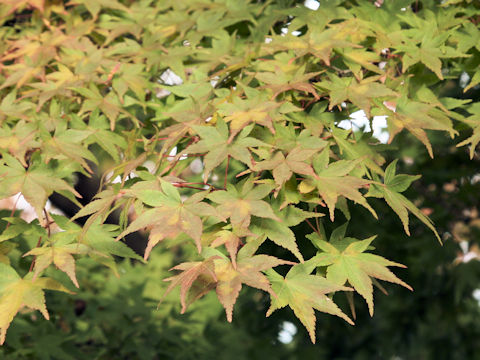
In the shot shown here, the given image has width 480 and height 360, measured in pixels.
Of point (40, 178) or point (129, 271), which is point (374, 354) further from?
point (40, 178)

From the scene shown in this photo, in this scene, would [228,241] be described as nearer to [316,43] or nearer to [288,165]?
[288,165]

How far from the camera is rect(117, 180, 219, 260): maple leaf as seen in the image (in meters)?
1.27

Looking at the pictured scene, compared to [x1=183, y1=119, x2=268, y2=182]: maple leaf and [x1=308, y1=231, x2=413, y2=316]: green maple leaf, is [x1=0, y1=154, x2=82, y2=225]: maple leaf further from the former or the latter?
[x1=308, y1=231, x2=413, y2=316]: green maple leaf

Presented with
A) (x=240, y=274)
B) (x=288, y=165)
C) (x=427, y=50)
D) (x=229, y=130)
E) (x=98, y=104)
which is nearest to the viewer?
(x=240, y=274)

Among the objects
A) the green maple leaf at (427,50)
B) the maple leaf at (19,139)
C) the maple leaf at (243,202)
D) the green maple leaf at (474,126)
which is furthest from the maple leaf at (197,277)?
the green maple leaf at (427,50)

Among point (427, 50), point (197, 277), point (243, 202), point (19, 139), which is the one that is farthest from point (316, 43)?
point (19, 139)

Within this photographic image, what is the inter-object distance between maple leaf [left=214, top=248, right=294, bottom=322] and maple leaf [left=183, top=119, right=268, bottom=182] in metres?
0.23

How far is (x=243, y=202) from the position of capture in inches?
54.0

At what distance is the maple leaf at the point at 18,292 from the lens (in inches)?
55.5

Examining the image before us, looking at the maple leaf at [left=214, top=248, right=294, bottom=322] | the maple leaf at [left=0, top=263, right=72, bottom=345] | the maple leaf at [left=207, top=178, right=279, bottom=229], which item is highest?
the maple leaf at [left=207, top=178, right=279, bottom=229]

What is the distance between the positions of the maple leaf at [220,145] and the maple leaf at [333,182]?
16 cm

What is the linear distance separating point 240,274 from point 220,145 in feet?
1.11

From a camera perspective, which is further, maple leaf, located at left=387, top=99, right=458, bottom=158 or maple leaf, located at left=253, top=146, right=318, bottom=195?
maple leaf, located at left=387, top=99, right=458, bottom=158

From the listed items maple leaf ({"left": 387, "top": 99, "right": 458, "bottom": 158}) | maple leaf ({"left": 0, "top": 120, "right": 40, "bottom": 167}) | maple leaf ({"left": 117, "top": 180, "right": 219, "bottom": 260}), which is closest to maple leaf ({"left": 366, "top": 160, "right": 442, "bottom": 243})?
maple leaf ({"left": 387, "top": 99, "right": 458, "bottom": 158})
